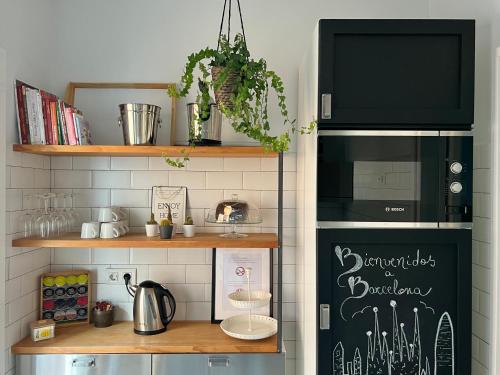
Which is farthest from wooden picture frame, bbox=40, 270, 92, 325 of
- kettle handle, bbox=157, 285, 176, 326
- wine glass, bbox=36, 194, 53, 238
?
kettle handle, bbox=157, 285, 176, 326

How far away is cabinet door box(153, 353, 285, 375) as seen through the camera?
1932mm

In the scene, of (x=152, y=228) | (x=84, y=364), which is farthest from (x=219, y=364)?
(x=152, y=228)

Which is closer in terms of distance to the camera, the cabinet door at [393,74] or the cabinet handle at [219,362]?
the cabinet door at [393,74]

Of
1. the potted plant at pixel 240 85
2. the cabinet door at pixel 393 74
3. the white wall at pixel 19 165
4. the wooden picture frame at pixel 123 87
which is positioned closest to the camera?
the cabinet door at pixel 393 74

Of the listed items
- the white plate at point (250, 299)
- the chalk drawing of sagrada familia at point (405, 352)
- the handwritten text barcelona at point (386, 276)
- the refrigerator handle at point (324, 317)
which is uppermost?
the handwritten text barcelona at point (386, 276)

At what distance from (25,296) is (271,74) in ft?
5.04

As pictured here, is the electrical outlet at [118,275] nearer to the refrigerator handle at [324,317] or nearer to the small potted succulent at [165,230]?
the small potted succulent at [165,230]

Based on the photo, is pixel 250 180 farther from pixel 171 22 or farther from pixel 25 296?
pixel 25 296

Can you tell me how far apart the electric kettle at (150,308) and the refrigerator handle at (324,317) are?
0.81 meters

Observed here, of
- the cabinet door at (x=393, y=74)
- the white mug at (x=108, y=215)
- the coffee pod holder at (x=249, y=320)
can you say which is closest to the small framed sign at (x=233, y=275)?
the coffee pod holder at (x=249, y=320)

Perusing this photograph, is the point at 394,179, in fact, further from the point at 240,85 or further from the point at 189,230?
the point at 189,230

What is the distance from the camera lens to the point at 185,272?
226 centimetres

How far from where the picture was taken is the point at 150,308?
2047 millimetres

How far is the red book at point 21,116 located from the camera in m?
1.92
